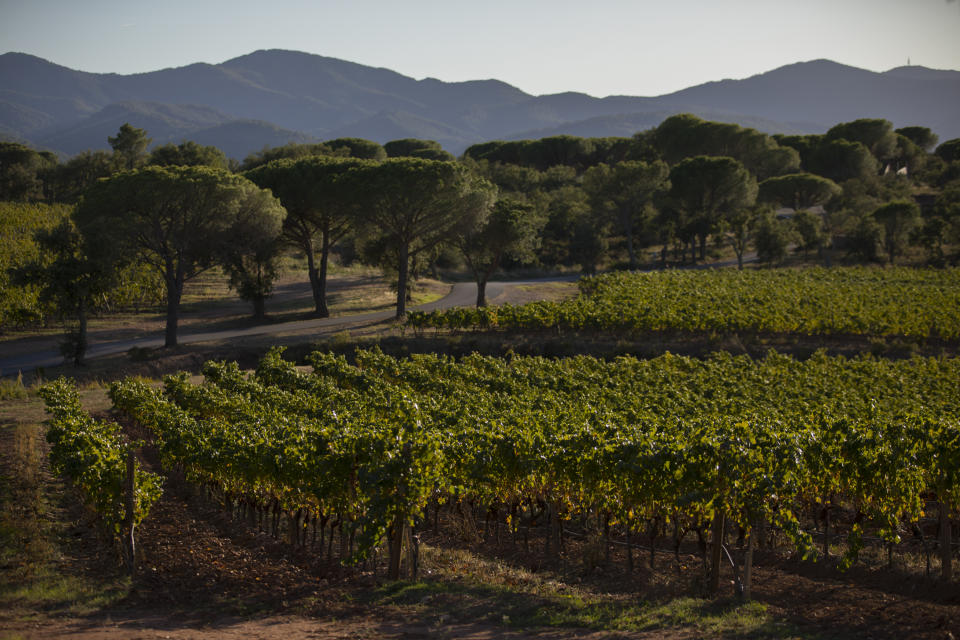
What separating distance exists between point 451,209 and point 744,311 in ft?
60.7

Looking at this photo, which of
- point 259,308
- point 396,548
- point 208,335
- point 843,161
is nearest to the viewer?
point 396,548

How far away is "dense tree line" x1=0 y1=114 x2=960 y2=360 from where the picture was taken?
35938 millimetres

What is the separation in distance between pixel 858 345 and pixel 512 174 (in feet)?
198

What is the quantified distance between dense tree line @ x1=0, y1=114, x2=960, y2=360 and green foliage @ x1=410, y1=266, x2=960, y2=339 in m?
8.57

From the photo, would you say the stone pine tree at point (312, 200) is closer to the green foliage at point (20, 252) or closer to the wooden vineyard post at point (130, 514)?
the green foliage at point (20, 252)

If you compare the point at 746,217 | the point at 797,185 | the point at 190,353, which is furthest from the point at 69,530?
the point at 797,185

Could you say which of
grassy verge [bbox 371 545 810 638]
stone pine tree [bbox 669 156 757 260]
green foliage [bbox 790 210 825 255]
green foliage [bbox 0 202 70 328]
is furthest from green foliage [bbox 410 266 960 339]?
stone pine tree [bbox 669 156 757 260]

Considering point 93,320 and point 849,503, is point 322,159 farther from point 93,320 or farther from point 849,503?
point 849,503

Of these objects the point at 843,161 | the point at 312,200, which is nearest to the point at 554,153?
the point at 843,161

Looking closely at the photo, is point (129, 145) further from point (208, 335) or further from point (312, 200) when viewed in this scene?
point (208, 335)

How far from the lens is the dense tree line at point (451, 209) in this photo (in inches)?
1415

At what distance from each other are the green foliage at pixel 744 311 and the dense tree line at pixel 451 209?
8.57 meters

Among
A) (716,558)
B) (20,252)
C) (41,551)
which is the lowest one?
(41,551)

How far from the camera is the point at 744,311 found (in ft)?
121
